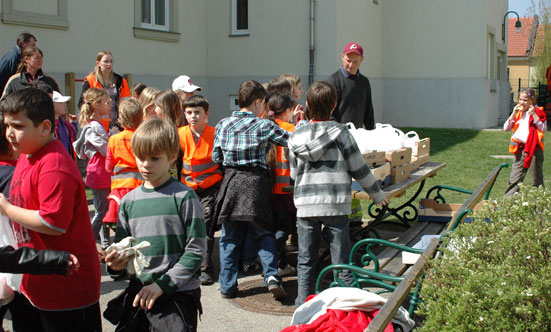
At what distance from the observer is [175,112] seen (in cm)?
596

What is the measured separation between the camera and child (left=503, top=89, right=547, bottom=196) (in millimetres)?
9562

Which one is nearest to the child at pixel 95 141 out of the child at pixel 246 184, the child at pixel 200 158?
the child at pixel 200 158

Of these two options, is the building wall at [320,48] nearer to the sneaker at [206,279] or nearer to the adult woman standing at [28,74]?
the adult woman standing at [28,74]

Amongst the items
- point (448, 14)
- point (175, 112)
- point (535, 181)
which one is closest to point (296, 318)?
point (175, 112)

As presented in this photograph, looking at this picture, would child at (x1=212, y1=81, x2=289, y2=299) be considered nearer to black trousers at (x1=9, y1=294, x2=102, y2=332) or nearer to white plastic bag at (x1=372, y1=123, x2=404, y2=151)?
white plastic bag at (x1=372, y1=123, x2=404, y2=151)

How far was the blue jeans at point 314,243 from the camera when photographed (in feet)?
15.3

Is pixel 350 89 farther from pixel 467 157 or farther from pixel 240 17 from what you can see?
pixel 240 17

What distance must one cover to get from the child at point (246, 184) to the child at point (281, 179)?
360mm

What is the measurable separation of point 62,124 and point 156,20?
10.6 meters

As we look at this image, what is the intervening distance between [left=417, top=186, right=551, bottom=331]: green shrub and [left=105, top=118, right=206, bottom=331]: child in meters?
1.11

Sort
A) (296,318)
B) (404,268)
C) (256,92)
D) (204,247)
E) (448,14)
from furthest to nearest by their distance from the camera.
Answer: (448,14), (256,92), (404,268), (296,318), (204,247)

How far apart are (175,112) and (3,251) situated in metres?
3.27

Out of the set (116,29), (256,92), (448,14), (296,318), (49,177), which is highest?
(448,14)

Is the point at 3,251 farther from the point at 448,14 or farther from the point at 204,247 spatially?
the point at 448,14
